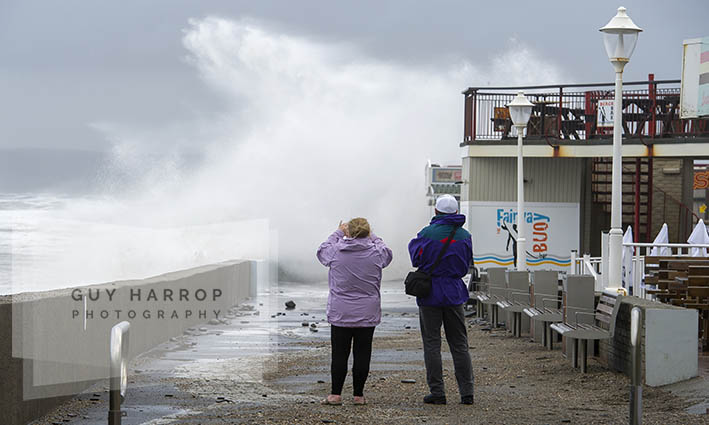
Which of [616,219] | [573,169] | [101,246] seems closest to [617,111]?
[616,219]

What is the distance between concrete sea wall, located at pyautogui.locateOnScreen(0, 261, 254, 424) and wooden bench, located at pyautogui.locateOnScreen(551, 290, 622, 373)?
5076mm

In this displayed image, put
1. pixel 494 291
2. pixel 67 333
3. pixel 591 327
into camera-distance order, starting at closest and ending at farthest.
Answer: pixel 67 333
pixel 591 327
pixel 494 291

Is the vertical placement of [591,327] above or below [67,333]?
below

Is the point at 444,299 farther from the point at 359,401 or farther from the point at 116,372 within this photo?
the point at 116,372

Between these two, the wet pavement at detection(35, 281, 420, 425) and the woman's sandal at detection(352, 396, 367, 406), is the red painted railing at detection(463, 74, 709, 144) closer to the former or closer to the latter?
the wet pavement at detection(35, 281, 420, 425)

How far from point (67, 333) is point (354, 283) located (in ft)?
9.02

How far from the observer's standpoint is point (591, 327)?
1252cm

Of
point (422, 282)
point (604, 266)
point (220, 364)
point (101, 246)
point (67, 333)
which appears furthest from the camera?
point (101, 246)

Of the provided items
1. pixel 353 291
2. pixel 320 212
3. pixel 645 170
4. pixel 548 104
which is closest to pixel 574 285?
pixel 353 291

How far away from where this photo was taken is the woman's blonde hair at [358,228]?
998 cm

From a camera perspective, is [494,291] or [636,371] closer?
[636,371]

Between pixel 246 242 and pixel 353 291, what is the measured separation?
1880 inches

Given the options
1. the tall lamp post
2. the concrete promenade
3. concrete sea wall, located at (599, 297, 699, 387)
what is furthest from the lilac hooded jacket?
the tall lamp post

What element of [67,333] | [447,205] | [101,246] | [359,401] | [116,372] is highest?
[447,205]
